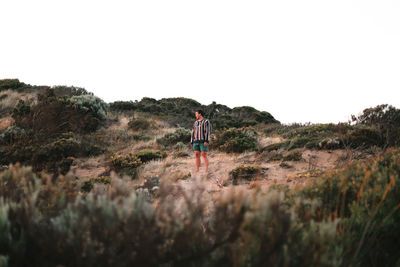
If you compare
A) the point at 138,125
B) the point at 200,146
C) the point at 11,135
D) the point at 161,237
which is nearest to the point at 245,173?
the point at 200,146

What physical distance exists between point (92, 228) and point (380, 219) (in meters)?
2.76

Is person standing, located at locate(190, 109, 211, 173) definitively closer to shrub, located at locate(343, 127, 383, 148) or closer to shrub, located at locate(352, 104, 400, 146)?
shrub, located at locate(343, 127, 383, 148)

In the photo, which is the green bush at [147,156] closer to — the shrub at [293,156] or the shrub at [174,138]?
the shrub at [174,138]

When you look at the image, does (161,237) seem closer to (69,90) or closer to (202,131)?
(202,131)

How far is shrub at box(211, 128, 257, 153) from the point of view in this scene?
1111 cm

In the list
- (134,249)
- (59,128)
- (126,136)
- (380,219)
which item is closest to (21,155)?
(59,128)

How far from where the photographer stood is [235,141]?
36.7 ft

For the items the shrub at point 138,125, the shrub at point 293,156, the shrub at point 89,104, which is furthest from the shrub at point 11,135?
the shrub at point 293,156

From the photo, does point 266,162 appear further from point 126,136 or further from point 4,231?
point 126,136

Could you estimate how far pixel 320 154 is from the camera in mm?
8844

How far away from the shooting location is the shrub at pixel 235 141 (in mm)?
11109

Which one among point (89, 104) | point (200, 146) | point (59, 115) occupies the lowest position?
point (200, 146)

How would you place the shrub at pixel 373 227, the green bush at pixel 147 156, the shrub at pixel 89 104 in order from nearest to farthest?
the shrub at pixel 373 227 < the green bush at pixel 147 156 < the shrub at pixel 89 104

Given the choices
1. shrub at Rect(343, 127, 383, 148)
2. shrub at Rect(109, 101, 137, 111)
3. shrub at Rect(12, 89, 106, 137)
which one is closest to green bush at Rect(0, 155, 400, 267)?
shrub at Rect(343, 127, 383, 148)
